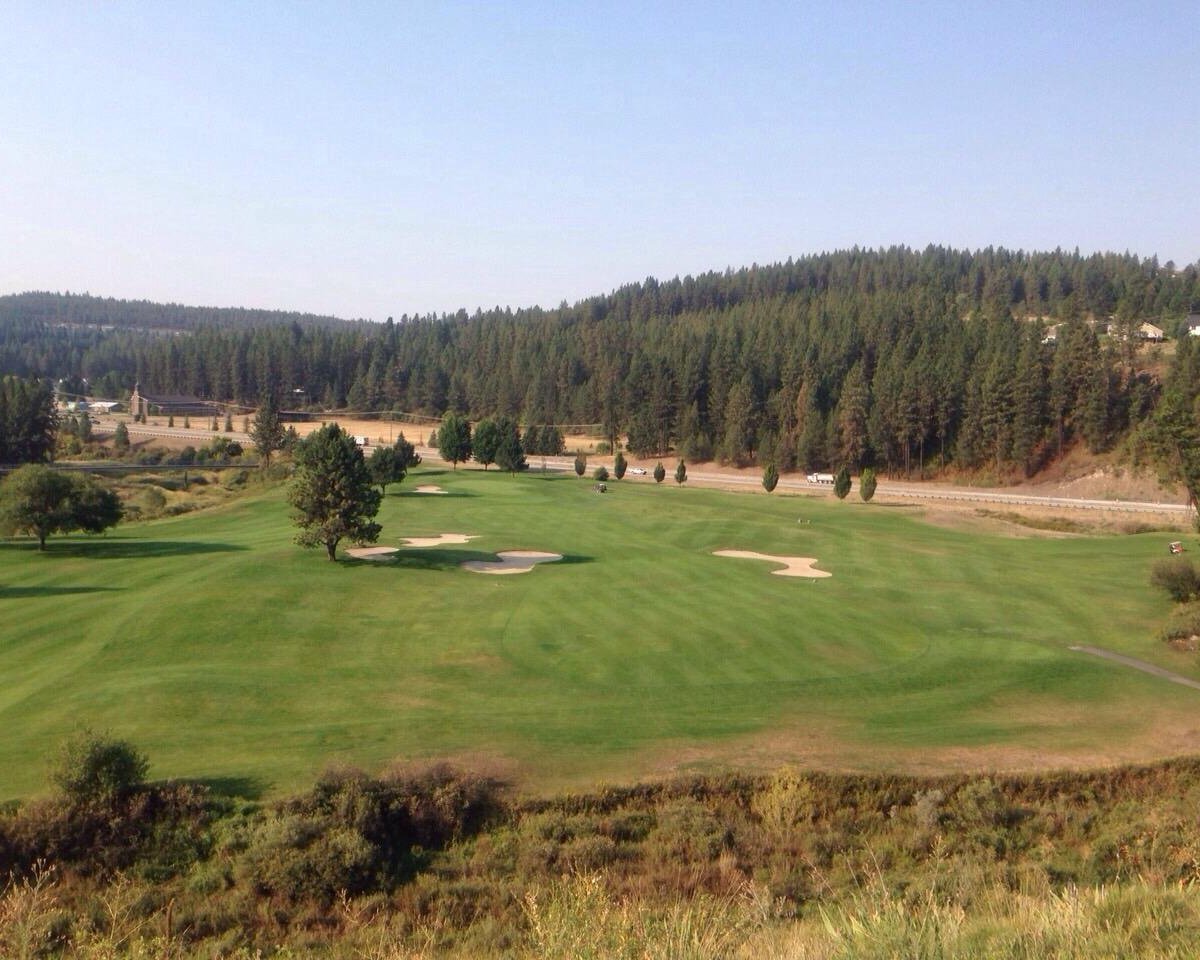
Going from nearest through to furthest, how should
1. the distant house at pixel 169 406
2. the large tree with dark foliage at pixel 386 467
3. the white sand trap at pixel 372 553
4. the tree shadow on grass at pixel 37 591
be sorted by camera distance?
the tree shadow on grass at pixel 37 591, the white sand trap at pixel 372 553, the large tree with dark foliage at pixel 386 467, the distant house at pixel 169 406

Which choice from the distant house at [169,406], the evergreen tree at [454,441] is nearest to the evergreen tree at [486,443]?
the evergreen tree at [454,441]

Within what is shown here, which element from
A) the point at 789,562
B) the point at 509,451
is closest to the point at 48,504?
the point at 789,562

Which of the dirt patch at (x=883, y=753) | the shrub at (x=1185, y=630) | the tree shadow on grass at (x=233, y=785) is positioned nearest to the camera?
the tree shadow on grass at (x=233, y=785)

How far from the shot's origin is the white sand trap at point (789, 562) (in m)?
42.7

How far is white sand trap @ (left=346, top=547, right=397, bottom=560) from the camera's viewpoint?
43.6 m

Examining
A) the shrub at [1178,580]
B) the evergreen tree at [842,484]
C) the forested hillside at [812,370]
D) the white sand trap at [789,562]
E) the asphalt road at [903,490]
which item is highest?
the forested hillside at [812,370]

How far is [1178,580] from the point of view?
35781mm

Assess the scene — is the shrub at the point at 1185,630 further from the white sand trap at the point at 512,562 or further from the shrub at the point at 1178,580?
the white sand trap at the point at 512,562

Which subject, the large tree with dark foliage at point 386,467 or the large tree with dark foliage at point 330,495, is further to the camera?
the large tree with dark foliage at point 386,467

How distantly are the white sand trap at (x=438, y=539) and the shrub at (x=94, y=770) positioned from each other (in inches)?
1186

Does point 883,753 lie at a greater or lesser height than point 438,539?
lesser

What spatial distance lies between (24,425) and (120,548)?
6274 centimetres

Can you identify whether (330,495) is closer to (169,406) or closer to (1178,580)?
(1178,580)

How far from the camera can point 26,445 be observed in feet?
312
